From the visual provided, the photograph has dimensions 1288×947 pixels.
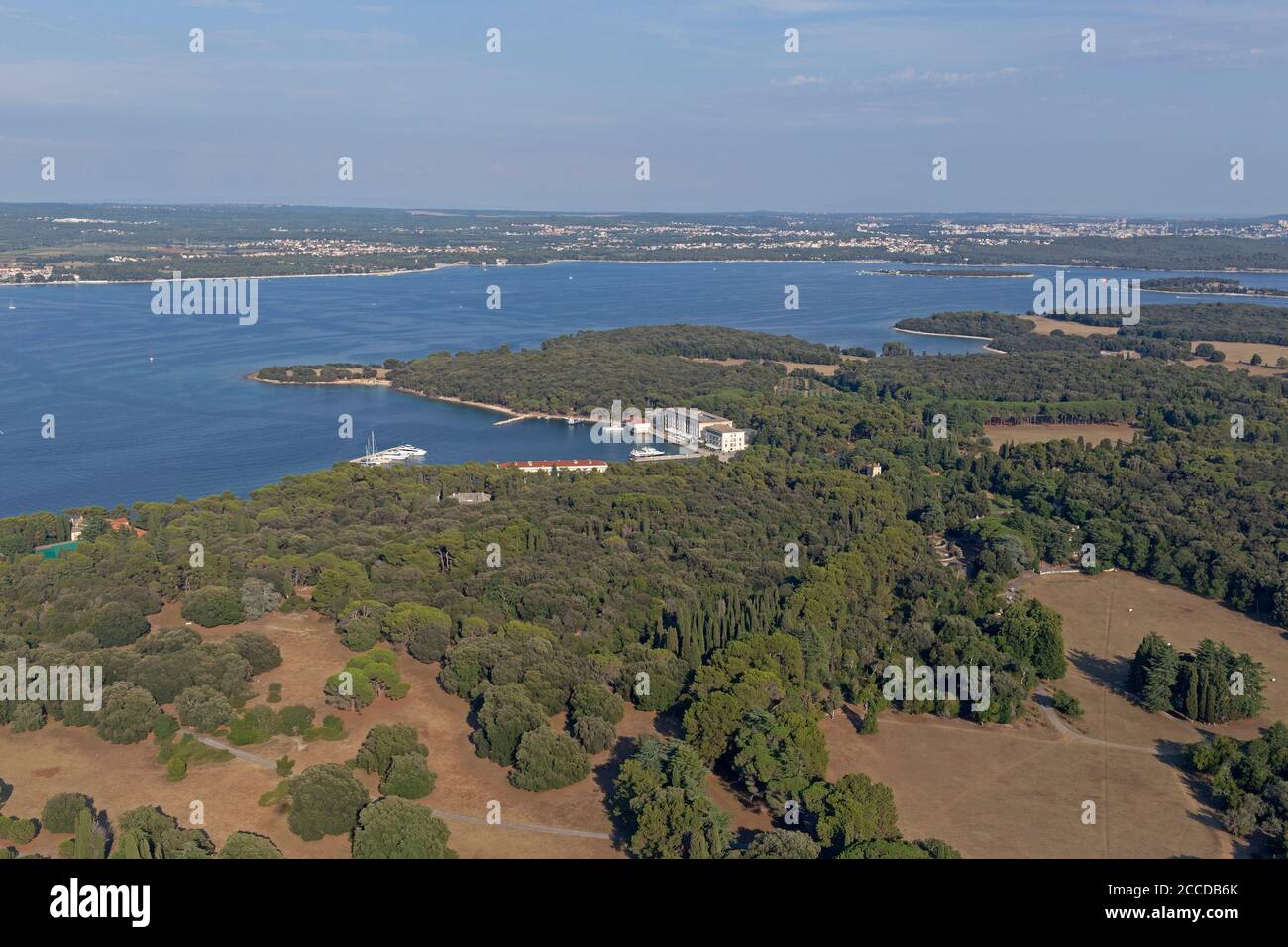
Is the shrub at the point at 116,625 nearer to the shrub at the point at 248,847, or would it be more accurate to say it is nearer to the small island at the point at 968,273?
the shrub at the point at 248,847

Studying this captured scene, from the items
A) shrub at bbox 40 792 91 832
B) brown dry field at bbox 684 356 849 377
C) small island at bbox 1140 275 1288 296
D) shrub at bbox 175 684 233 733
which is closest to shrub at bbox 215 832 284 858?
shrub at bbox 40 792 91 832

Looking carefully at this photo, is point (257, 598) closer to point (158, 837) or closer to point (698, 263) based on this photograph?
point (158, 837)

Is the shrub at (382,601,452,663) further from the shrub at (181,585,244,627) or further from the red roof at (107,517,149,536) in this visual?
the red roof at (107,517,149,536)

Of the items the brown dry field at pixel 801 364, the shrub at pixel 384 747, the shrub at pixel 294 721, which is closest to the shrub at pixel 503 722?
the shrub at pixel 384 747

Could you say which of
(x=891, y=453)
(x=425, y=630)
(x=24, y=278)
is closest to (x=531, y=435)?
(x=891, y=453)

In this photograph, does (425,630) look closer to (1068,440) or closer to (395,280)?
(1068,440)
